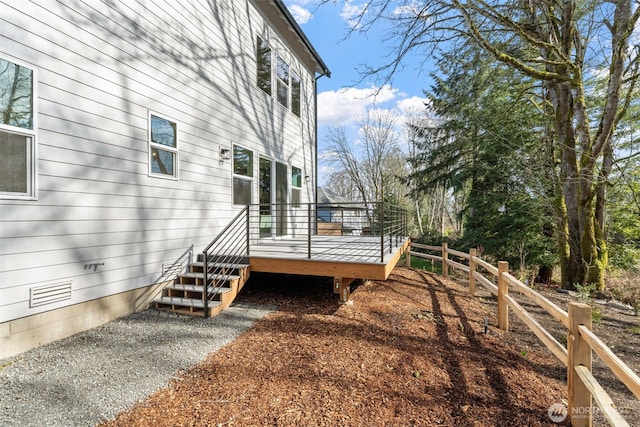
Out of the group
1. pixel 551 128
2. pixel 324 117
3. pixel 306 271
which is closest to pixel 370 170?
pixel 324 117

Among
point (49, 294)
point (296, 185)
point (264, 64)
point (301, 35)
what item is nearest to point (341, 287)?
point (49, 294)

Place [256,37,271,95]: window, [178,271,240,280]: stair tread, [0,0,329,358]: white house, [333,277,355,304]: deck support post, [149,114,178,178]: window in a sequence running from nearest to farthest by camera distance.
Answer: [0,0,329,358]: white house
[149,114,178,178]: window
[178,271,240,280]: stair tread
[333,277,355,304]: deck support post
[256,37,271,95]: window

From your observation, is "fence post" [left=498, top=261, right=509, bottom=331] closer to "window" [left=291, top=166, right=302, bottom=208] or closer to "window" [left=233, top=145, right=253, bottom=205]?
"window" [left=233, top=145, right=253, bottom=205]

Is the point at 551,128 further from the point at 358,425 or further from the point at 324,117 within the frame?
the point at 324,117

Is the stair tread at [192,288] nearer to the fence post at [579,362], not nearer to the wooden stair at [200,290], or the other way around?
the wooden stair at [200,290]

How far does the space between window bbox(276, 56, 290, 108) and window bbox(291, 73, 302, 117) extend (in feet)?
1.20

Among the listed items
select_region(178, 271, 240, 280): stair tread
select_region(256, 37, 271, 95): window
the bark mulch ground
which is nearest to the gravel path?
the bark mulch ground

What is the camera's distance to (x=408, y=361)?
329 centimetres

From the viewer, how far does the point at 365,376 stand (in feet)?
9.60

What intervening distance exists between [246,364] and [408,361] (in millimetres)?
1684

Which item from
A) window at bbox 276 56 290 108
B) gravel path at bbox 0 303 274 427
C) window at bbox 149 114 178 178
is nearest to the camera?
gravel path at bbox 0 303 274 427

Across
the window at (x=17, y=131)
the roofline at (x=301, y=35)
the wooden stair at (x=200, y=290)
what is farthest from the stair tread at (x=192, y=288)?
the roofline at (x=301, y=35)

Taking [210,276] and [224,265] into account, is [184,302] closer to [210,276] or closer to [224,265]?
[210,276]

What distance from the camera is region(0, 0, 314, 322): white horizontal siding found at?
10.1 ft
